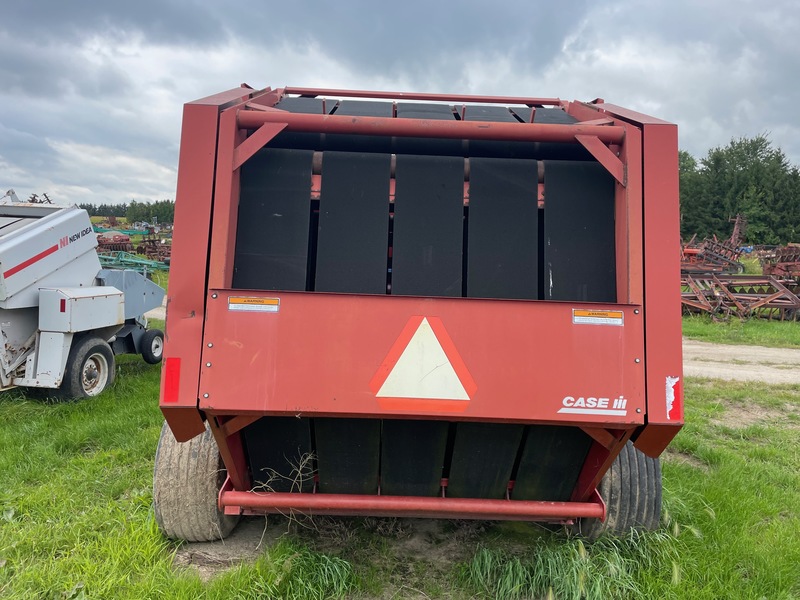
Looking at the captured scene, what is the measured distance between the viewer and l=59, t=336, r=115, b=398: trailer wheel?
5668mm

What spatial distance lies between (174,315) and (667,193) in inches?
80.2

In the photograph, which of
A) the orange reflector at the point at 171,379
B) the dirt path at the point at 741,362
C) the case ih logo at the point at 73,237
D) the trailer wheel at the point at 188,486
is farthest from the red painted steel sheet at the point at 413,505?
the dirt path at the point at 741,362

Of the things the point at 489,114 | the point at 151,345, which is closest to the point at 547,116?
the point at 489,114

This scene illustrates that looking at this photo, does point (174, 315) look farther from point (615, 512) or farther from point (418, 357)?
point (615, 512)

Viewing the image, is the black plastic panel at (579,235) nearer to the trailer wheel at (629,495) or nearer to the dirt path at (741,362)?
the trailer wheel at (629,495)

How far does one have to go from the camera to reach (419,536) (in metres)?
3.18

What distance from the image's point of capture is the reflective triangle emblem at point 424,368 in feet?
6.97

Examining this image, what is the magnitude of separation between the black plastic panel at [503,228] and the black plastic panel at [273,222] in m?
0.75

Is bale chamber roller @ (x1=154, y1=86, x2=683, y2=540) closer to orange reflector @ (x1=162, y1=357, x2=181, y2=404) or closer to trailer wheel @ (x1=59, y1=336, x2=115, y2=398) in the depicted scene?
orange reflector @ (x1=162, y1=357, x2=181, y2=404)

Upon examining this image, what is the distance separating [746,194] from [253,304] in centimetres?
4719

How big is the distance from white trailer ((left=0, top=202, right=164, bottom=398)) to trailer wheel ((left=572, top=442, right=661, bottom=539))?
206 inches

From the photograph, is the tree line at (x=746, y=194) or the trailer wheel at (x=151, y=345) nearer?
the trailer wheel at (x=151, y=345)

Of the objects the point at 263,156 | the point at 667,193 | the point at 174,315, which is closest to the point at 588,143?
the point at 667,193

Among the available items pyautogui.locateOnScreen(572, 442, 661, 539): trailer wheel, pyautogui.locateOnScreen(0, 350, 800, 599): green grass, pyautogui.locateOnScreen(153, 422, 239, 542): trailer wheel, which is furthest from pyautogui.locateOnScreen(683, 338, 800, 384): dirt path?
pyautogui.locateOnScreen(153, 422, 239, 542): trailer wheel
